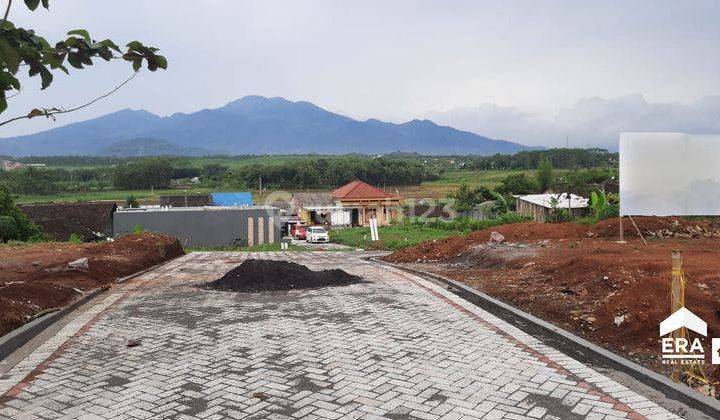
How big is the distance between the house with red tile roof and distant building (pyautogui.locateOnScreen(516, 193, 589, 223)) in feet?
34.2

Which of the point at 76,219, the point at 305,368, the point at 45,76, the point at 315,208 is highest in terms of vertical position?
the point at 45,76

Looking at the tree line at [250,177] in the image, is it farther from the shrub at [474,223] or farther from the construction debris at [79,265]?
the construction debris at [79,265]

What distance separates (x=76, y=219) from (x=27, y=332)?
32638 millimetres

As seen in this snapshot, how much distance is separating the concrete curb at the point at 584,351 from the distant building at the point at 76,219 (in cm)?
3109

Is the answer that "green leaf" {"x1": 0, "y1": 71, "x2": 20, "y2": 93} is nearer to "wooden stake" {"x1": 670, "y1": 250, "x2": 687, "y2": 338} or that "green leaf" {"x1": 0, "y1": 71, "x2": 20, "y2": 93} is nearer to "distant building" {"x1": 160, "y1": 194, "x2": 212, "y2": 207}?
"wooden stake" {"x1": 670, "y1": 250, "x2": 687, "y2": 338}

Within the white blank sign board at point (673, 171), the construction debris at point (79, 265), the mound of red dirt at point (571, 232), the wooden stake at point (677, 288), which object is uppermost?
the white blank sign board at point (673, 171)

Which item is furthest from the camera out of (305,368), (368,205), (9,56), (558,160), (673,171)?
(558,160)

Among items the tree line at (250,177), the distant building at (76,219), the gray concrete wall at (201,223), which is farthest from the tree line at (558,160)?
the distant building at (76,219)

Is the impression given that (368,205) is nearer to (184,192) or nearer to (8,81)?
(184,192)

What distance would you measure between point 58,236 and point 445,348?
36.1 metres

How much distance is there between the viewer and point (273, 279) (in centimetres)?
1123

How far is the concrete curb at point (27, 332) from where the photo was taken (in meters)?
6.40

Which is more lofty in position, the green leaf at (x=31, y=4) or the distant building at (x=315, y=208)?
the green leaf at (x=31, y=4)

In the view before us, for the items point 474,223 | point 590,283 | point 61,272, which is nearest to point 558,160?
point 474,223
